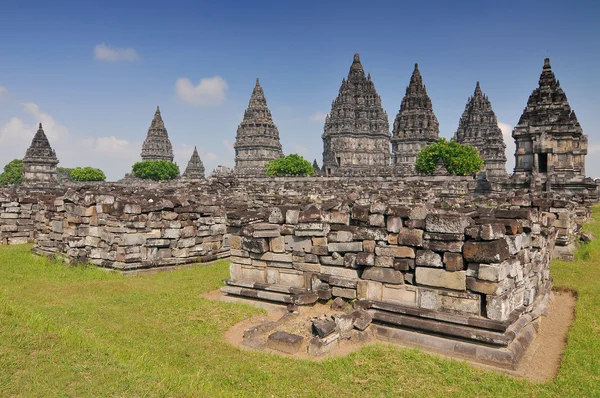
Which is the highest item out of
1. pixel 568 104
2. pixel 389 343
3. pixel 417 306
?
pixel 568 104

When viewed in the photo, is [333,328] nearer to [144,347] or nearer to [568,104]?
[144,347]

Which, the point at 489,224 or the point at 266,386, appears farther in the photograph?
the point at 489,224

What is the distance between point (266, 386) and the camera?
195 inches

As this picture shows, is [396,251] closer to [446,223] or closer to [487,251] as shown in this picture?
[446,223]

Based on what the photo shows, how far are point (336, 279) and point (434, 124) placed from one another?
67681mm

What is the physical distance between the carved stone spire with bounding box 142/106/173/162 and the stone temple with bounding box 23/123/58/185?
854 inches

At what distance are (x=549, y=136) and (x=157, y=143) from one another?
74.9 metres

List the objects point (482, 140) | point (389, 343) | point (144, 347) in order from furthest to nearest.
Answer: point (482, 140)
point (389, 343)
point (144, 347)

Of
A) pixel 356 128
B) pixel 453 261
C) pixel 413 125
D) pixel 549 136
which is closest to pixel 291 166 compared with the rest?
pixel 356 128

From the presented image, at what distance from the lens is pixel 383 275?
693cm

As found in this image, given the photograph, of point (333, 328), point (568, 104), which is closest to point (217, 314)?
point (333, 328)

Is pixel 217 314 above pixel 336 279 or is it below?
below

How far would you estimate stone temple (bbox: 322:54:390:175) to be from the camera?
72438mm

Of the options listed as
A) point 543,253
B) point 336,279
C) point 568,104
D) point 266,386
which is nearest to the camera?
point 266,386
